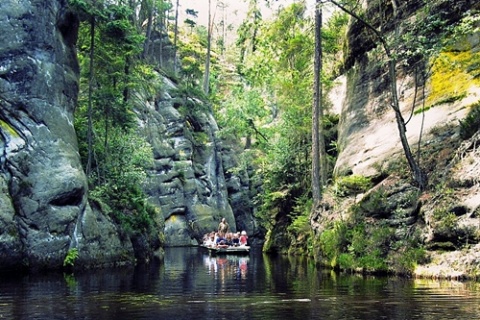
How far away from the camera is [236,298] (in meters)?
11.3

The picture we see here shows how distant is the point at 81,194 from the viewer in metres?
20.1

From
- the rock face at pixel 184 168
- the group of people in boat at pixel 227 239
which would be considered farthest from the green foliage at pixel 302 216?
the rock face at pixel 184 168

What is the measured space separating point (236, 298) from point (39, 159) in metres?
10.9

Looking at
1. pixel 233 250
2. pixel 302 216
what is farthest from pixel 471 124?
pixel 233 250

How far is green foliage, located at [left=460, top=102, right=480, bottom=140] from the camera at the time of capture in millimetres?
17328

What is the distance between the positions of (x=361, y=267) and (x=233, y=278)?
4409mm

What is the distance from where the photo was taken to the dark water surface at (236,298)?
887 centimetres

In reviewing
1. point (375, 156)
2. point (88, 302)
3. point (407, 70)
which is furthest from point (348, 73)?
point (88, 302)

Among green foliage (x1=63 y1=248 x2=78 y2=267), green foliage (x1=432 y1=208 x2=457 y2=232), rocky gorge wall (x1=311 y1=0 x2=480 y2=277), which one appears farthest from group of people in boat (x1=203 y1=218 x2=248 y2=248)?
green foliage (x1=432 y1=208 x2=457 y2=232)

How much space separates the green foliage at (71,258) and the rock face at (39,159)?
0.13 m

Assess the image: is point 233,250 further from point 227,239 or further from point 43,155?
point 43,155

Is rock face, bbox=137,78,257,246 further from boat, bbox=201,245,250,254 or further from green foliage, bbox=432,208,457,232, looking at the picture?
green foliage, bbox=432,208,457,232

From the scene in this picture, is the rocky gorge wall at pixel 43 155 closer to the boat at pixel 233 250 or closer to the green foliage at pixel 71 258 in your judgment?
the green foliage at pixel 71 258

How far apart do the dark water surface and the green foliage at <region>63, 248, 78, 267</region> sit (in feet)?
6.27
